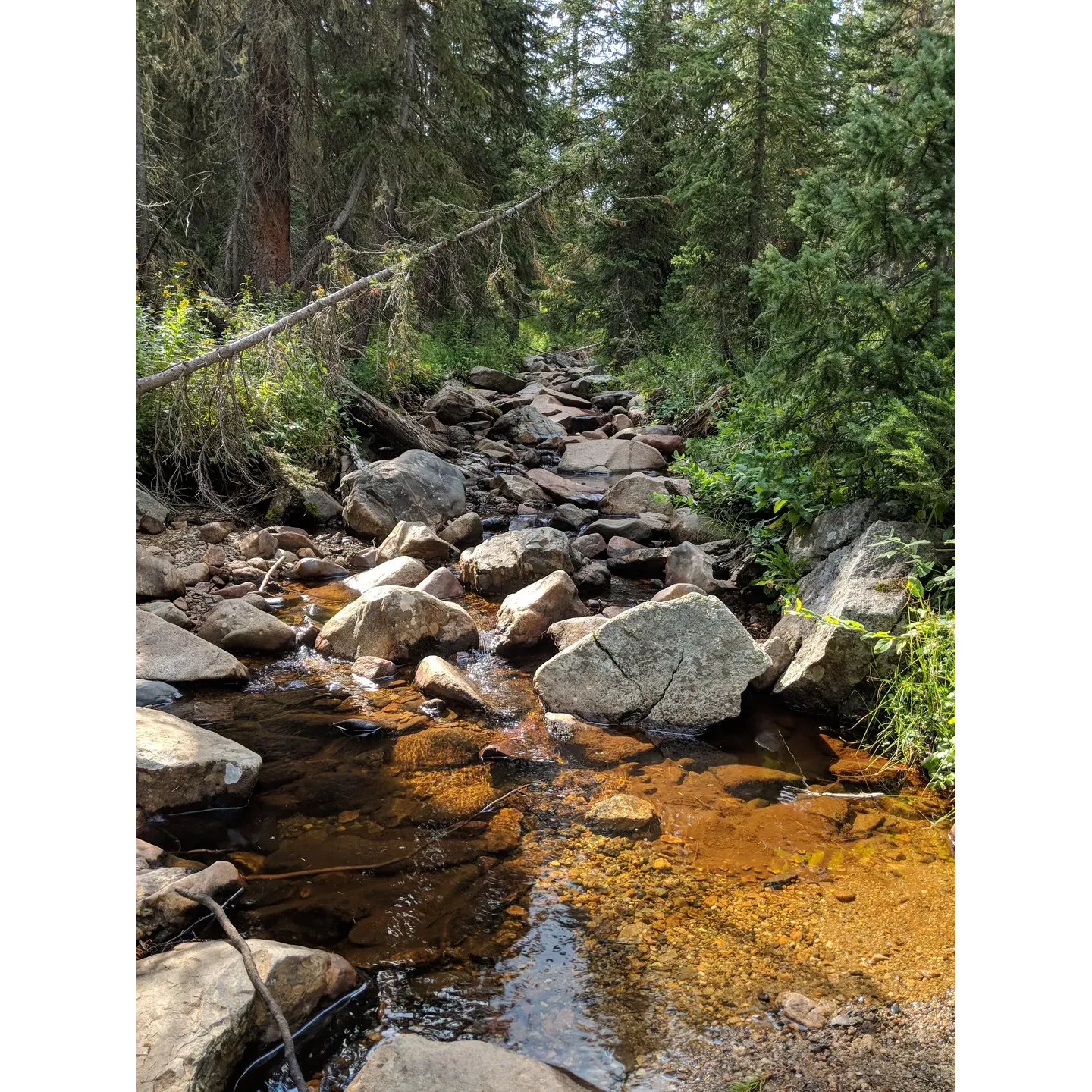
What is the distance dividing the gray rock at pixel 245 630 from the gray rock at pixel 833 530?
12.8ft

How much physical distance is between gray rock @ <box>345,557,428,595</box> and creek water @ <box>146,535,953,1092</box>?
1.92 metres

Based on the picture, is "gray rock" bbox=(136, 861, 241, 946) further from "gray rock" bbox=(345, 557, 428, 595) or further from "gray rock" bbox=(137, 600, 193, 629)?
"gray rock" bbox=(345, 557, 428, 595)

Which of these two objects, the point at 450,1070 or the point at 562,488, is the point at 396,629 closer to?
the point at 450,1070

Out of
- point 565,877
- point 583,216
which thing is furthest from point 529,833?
point 583,216

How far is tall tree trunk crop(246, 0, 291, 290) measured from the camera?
10.7 metres

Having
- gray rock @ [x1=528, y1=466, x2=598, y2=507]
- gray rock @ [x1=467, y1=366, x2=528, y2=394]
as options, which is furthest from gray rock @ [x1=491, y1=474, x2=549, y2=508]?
gray rock @ [x1=467, y1=366, x2=528, y2=394]

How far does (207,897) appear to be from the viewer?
2.85 meters

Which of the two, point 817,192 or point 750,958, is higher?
point 817,192

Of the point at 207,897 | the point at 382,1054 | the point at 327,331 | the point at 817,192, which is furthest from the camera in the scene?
the point at 327,331

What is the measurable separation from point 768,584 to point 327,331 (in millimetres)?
4659
